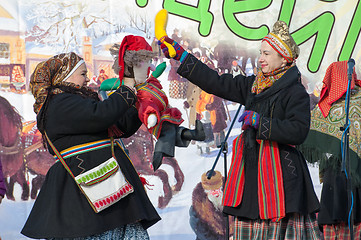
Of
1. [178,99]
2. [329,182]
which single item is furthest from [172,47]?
[329,182]

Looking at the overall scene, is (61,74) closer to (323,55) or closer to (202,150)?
(202,150)

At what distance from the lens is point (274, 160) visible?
300 centimetres

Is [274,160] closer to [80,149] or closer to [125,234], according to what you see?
[125,234]

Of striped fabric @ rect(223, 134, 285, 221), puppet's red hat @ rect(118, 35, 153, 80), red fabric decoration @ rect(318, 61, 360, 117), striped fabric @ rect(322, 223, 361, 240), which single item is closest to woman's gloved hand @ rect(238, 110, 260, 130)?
striped fabric @ rect(223, 134, 285, 221)

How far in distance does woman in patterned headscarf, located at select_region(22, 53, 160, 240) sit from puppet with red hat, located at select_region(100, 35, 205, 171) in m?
0.10

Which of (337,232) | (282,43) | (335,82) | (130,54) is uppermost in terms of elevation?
(282,43)

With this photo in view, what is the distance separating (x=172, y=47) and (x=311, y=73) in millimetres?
1902

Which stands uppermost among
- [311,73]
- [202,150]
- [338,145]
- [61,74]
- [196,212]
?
[61,74]

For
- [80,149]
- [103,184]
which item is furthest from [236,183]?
[80,149]

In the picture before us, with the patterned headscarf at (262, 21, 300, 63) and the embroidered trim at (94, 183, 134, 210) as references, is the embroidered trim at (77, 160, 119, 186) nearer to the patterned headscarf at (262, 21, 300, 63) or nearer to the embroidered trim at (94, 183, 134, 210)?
the embroidered trim at (94, 183, 134, 210)

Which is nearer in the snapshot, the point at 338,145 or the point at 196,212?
the point at 338,145

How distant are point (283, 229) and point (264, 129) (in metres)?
0.54

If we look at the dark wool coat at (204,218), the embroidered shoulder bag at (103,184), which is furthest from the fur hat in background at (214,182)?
the embroidered shoulder bag at (103,184)

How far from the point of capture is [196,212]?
453 cm
